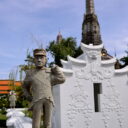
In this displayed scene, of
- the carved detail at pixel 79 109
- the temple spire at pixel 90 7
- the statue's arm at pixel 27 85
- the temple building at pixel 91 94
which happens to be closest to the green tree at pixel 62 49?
the temple building at pixel 91 94

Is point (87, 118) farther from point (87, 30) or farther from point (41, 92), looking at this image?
point (87, 30)

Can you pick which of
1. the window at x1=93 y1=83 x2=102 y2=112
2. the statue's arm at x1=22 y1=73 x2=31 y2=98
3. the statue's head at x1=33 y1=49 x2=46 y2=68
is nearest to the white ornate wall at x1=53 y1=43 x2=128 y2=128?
the window at x1=93 y1=83 x2=102 y2=112

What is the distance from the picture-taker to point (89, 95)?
8.54 meters

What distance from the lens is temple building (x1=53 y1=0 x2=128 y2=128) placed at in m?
8.22

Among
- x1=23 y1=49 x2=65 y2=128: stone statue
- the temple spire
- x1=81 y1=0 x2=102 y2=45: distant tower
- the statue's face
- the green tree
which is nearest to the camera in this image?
x1=23 y1=49 x2=65 y2=128: stone statue

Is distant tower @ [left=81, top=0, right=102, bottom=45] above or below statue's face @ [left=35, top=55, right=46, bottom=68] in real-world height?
above

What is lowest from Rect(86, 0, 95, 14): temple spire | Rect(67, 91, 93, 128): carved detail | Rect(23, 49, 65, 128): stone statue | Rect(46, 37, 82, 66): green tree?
Rect(67, 91, 93, 128): carved detail

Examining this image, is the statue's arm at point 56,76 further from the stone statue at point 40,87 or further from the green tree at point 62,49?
the green tree at point 62,49

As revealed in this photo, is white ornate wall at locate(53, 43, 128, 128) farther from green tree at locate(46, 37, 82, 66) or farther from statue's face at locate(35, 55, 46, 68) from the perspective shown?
green tree at locate(46, 37, 82, 66)

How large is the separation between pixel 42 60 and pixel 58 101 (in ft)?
16.8

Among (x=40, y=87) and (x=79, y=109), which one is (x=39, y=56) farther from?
(x=79, y=109)

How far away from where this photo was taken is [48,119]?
122 inches

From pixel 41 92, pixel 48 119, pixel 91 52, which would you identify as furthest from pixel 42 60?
pixel 91 52

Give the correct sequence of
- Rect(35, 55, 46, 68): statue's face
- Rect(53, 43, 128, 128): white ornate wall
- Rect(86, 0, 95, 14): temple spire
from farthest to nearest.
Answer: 1. Rect(86, 0, 95, 14): temple spire
2. Rect(53, 43, 128, 128): white ornate wall
3. Rect(35, 55, 46, 68): statue's face
